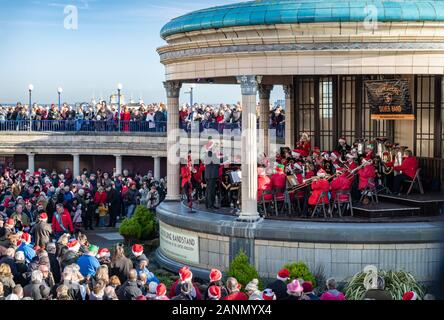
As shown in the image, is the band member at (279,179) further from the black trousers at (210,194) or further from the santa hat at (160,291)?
the santa hat at (160,291)

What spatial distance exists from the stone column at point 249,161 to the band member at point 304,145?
5.19m

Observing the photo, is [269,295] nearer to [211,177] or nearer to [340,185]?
[340,185]

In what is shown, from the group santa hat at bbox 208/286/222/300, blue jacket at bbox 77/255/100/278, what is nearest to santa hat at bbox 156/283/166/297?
santa hat at bbox 208/286/222/300

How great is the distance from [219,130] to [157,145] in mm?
6519

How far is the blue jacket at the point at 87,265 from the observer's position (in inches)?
640

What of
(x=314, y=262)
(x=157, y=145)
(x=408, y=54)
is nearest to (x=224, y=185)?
(x=314, y=262)

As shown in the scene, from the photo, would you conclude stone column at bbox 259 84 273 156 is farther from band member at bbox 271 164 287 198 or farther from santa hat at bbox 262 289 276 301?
santa hat at bbox 262 289 276 301

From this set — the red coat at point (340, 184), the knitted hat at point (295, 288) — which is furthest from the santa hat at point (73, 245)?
the red coat at point (340, 184)

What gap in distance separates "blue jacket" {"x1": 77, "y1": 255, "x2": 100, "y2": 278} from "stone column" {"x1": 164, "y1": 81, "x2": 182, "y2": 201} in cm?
932

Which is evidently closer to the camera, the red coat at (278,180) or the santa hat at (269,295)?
the santa hat at (269,295)

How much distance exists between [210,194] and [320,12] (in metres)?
5.91

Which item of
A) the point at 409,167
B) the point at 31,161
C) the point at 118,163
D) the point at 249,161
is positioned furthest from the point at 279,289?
the point at 31,161

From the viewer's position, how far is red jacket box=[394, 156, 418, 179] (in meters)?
23.0

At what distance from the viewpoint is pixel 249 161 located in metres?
20.7
